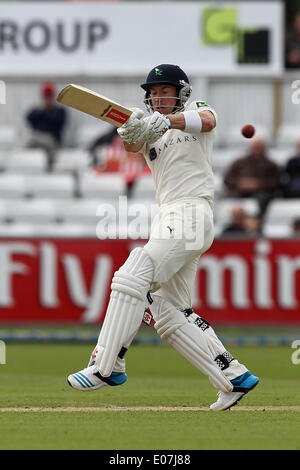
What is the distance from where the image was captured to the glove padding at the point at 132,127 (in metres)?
6.18

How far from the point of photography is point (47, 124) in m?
15.8

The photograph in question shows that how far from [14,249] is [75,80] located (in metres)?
4.32

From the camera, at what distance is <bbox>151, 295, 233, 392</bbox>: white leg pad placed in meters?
6.47

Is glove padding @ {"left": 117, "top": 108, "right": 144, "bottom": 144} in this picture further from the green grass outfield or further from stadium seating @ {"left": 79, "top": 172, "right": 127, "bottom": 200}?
stadium seating @ {"left": 79, "top": 172, "right": 127, "bottom": 200}

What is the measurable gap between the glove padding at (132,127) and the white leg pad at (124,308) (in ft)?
2.20

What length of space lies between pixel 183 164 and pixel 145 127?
1.61ft

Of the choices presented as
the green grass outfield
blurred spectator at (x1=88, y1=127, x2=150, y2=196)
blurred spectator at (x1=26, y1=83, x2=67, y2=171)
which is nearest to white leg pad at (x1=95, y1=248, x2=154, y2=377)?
the green grass outfield

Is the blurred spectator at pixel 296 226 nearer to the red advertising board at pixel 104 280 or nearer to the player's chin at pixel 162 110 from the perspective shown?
the red advertising board at pixel 104 280

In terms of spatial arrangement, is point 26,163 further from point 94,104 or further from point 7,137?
point 94,104

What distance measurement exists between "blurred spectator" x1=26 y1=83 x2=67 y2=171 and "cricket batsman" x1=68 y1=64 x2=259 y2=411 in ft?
29.1

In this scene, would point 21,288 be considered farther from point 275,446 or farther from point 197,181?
point 275,446

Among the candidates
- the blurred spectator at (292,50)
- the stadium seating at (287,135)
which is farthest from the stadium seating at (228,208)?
the blurred spectator at (292,50)

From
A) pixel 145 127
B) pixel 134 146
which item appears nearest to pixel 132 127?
pixel 145 127

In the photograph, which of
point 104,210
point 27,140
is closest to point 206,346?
point 104,210
